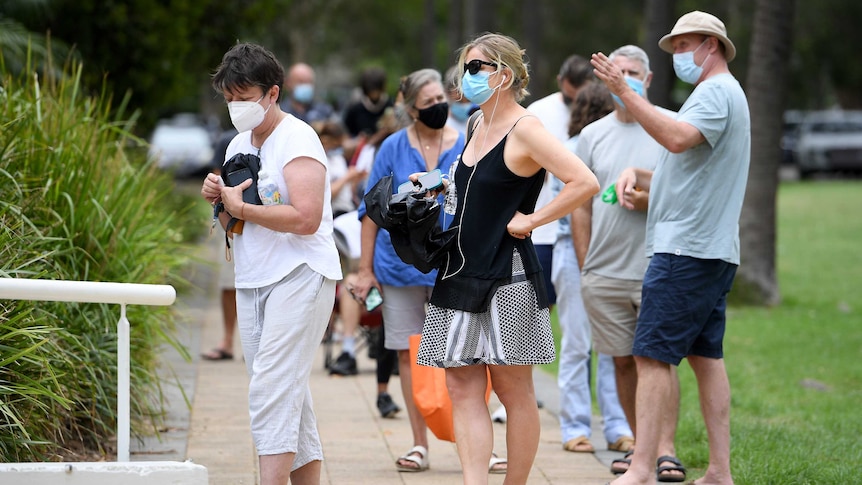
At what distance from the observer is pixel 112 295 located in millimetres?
4059

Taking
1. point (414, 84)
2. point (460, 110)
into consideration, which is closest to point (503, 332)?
point (414, 84)

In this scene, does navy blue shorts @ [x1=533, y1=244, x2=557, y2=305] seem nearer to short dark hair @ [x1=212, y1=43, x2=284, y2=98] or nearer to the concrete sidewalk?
the concrete sidewalk

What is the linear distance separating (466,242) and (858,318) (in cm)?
801

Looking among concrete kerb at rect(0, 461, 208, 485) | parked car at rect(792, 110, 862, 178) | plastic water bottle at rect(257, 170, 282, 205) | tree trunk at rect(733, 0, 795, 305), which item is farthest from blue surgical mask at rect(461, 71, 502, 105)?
parked car at rect(792, 110, 862, 178)

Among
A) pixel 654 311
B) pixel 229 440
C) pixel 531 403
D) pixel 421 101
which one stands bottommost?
pixel 229 440

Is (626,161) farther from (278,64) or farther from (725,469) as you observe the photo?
(278,64)

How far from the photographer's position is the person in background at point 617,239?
5.73m

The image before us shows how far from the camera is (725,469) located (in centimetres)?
520

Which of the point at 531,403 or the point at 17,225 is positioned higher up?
the point at 17,225

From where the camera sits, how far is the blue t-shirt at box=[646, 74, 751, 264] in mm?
4984

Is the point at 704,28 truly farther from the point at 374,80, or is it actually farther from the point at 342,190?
the point at 374,80

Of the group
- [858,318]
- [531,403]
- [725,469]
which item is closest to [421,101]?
[531,403]

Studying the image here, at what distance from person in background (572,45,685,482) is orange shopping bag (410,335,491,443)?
802 mm

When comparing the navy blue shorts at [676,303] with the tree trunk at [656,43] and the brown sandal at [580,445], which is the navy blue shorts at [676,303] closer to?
the brown sandal at [580,445]
